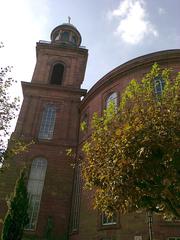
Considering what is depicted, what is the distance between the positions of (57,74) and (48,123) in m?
7.27

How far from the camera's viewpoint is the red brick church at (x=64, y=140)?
600 inches

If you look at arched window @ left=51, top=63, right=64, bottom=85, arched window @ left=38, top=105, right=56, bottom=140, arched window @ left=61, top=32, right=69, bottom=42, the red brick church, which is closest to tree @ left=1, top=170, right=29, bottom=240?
the red brick church

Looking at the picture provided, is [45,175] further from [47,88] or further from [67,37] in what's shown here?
[67,37]

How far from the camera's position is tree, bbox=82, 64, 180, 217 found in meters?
6.70

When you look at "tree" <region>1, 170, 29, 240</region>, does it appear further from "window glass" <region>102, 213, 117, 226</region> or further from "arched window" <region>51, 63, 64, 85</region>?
"arched window" <region>51, 63, 64, 85</region>

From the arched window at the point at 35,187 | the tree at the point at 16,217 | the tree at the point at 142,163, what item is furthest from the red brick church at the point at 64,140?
the tree at the point at 142,163

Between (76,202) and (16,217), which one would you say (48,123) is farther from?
(16,217)

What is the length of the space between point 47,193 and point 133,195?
13.8 metres

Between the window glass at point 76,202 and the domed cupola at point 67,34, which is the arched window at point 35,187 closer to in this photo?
the window glass at point 76,202

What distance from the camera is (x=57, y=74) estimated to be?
2839 cm

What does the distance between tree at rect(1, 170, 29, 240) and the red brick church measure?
265cm

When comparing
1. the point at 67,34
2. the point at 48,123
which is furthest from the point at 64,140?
the point at 67,34

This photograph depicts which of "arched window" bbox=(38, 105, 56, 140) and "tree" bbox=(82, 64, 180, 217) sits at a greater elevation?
A: "arched window" bbox=(38, 105, 56, 140)

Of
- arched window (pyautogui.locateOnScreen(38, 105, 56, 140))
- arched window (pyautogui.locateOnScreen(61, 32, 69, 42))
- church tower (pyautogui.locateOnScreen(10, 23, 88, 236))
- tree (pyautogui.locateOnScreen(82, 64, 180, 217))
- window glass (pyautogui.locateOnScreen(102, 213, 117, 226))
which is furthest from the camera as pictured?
arched window (pyautogui.locateOnScreen(61, 32, 69, 42))
